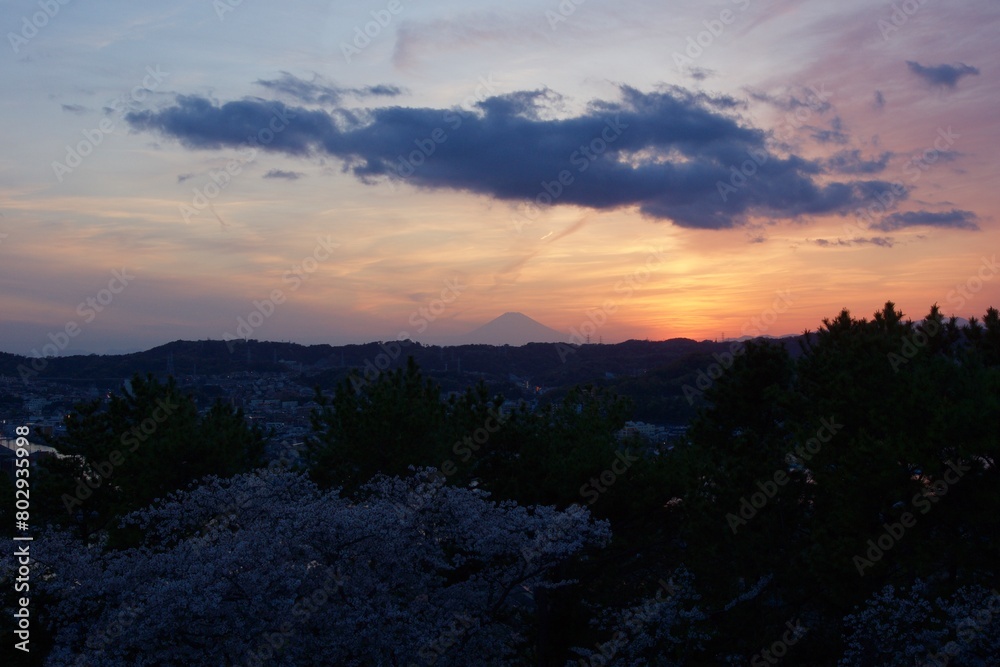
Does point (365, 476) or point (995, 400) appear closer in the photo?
point (995, 400)

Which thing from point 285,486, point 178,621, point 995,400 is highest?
point 995,400

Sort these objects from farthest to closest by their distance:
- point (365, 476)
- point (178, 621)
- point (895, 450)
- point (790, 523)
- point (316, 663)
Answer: point (365, 476) < point (790, 523) < point (895, 450) < point (316, 663) < point (178, 621)

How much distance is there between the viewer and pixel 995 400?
15.0 metres

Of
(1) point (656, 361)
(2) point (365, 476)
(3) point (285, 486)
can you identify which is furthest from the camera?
(1) point (656, 361)

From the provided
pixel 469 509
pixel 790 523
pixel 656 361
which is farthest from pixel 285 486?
pixel 656 361

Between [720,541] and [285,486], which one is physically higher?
[285,486]

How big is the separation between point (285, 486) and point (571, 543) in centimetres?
669

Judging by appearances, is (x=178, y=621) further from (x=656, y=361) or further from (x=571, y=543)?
(x=656, y=361)

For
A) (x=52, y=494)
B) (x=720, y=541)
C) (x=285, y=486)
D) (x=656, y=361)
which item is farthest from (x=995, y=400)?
(x=656, y=361)

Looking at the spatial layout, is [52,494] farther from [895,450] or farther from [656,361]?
[656,361]

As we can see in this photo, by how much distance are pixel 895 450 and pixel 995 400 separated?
2.05 metres

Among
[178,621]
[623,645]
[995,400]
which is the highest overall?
[995,400]

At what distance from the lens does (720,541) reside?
20016 mm

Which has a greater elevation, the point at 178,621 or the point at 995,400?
the point at 995,400
